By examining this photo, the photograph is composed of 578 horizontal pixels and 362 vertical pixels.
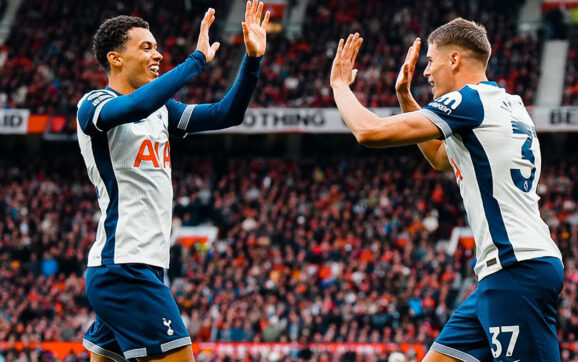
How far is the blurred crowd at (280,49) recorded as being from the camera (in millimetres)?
26922

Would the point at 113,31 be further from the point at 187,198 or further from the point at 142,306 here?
the point at 187,198

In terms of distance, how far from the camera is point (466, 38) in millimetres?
5137

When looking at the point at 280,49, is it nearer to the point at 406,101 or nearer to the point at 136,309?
the point at 406,101

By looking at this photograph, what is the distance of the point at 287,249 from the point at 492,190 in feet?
55.3

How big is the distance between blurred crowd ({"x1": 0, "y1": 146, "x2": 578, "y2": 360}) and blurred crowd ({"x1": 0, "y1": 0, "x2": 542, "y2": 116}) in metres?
2.13

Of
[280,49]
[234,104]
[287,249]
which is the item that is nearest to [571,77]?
[280,49]

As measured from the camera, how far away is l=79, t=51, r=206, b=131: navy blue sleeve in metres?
5.00

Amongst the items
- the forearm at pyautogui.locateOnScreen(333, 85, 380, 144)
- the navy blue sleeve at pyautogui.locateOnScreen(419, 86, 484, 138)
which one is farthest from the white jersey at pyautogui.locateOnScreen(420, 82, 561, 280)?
the forearm at pyautogui.locateOnScreen(333, 85, 380, 144)

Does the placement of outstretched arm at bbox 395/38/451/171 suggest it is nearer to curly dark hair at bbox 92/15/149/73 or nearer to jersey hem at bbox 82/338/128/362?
curly dark hair at bbox 92/15/149/73

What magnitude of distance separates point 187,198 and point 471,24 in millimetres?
20582

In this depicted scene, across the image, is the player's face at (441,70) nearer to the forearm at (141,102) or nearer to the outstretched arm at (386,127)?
the outstretched arm at (386,127)

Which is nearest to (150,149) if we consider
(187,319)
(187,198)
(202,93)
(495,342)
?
(495,342)

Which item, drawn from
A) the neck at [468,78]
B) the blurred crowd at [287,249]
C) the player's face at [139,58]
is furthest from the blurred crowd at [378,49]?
the neck at [468,78]

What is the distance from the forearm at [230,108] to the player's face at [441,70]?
1.21 m
